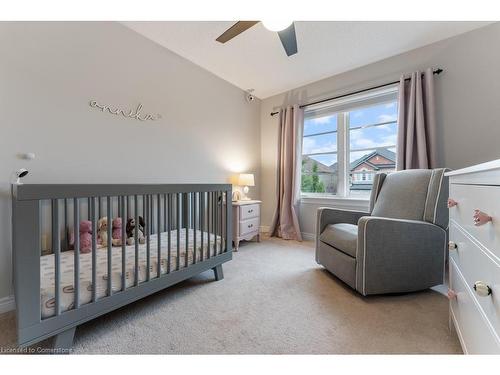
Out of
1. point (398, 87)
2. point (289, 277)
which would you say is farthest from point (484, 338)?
point (398, 87)

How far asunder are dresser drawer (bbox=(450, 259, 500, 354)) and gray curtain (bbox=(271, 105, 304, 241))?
6.97 ft

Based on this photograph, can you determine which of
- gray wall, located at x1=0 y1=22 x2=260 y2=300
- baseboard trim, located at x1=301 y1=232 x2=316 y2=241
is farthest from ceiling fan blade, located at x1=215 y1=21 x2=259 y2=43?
baseboard trim, located at x1=301 y1=232 x2=316 y2=241

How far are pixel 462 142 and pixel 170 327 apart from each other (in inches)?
120

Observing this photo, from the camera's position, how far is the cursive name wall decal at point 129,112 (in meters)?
1.87

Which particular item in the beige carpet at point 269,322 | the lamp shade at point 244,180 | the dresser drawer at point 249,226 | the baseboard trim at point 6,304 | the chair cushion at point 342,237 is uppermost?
the lamp shade at point 244,180

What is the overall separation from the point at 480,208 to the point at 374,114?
2.43 m

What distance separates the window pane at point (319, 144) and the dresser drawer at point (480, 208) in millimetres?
2190

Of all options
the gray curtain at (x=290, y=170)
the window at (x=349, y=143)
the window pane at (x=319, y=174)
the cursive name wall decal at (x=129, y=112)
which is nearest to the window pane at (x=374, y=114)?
the window at (x=349, y=143)

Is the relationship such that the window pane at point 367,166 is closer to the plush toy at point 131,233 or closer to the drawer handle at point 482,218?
the drawer handle at point 482,218

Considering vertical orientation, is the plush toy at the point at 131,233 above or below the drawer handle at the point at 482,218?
below

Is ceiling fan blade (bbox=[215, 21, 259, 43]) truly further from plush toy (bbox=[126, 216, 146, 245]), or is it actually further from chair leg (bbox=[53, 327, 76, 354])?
chair leg (bbox=[53, 327, 76, 354])

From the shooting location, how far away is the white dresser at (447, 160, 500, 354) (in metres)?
0.64

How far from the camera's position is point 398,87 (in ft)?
8.10
